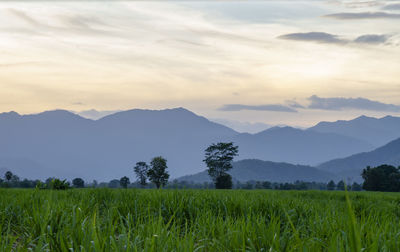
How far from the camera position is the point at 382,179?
350 feet

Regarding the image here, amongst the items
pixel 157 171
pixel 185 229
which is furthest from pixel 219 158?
pixel 185 229

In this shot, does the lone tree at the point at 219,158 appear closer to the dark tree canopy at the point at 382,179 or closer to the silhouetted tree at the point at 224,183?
the silhouetted tree at the point at 224,183

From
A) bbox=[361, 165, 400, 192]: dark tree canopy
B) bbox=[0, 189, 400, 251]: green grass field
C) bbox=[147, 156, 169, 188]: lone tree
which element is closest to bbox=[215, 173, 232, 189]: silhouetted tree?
bbox=[147, 156, 169, 188]: lone tree

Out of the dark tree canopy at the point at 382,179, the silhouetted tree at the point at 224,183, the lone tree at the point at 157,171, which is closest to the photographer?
the lone tree at the point at 157,171

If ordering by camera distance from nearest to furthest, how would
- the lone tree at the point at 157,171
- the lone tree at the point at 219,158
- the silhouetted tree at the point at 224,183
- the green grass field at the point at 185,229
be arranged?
the green grass field at the point at 185,229 → the lone tree at the point at 157,171 → the silhouetted tree at the point at 224,183 → the lone tree at the point at 219,158

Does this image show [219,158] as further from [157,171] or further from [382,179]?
[382,179]

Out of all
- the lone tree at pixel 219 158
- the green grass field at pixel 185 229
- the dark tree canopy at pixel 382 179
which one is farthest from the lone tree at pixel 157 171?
the green grass field at pixel 185 229

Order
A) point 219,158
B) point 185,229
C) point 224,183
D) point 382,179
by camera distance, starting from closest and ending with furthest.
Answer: point 185,229
point 224,183
point 382,179
point 219,158

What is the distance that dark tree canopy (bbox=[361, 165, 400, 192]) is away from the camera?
105 meters

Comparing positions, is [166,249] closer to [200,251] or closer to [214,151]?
[200,251]

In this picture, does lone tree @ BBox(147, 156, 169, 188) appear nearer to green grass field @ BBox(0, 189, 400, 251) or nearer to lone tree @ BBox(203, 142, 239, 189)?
lone tree @ BBox(203, 142, 239, 189)

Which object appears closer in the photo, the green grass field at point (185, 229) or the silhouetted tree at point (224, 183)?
the green grass field at point (185, 229)

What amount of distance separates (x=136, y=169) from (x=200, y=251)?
159 metres

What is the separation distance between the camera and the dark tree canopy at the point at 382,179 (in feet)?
345
